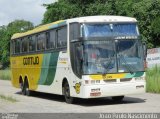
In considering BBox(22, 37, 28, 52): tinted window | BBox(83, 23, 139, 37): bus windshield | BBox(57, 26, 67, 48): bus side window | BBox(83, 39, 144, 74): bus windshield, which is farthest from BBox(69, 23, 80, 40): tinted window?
BBox(22, 37, 28, 52): tinted window

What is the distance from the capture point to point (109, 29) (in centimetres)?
1847

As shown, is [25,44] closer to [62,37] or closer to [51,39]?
[51,39]

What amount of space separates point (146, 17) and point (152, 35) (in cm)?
178

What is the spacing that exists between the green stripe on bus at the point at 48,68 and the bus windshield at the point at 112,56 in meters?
3.10

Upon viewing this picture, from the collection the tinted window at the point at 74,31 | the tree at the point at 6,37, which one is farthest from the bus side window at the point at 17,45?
the tree at the point at 6,37

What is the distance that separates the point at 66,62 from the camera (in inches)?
767

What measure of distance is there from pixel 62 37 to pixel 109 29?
7.82ft

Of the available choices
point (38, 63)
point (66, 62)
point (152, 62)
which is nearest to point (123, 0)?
point (152, 62)

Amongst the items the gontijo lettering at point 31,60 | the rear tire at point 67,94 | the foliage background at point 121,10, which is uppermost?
the foliage background at point 121,10

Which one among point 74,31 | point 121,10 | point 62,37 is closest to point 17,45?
point 62,37

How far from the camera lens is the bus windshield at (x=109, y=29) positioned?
18.2 m

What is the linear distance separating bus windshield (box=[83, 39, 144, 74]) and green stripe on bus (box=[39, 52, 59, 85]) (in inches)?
122

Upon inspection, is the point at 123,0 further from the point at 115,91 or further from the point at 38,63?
the point at 115,91

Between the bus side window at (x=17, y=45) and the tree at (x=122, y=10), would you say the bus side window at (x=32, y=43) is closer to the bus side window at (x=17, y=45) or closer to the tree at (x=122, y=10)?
the bus side window at (x=17, y=45)
